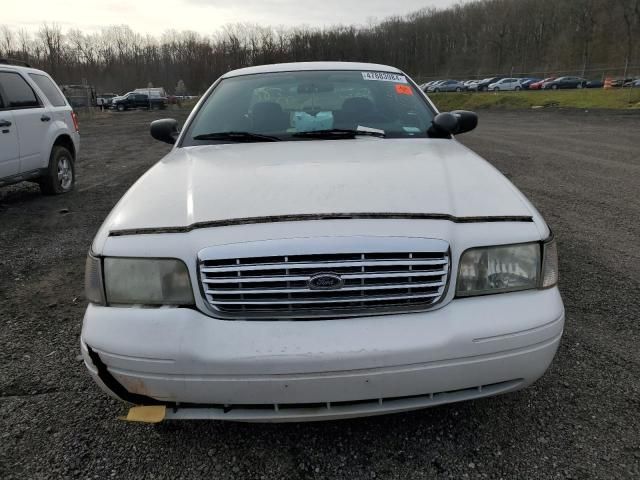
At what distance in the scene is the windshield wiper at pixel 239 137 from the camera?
115 inches

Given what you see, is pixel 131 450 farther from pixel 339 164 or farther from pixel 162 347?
pixel 339 164

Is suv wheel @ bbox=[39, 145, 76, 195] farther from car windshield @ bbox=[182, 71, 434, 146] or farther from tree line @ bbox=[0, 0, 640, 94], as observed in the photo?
tree line @ bbox=[0, 0, 640, 94]

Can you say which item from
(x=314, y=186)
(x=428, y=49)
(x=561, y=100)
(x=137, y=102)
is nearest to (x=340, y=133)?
(x=314, y=186)

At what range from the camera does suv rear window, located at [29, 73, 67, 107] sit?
692 cm

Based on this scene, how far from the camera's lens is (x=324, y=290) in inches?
65.6

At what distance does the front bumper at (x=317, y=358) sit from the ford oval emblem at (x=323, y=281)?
12cm

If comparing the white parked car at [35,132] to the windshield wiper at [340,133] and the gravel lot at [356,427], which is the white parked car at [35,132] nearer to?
the gravel lot at [356,427]

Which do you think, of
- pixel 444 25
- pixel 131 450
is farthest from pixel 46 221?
pixel 444 25

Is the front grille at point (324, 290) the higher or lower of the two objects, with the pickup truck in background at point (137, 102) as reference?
lower

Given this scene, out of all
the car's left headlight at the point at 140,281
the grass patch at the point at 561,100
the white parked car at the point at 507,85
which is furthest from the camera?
the white parked car at the point at 507,85

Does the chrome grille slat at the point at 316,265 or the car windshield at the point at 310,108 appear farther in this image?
the car windshield at the point at 310,108

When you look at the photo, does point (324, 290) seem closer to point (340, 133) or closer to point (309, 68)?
point (340, 133)

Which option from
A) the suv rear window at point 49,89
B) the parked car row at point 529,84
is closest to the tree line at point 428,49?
the parked car row at point 529,84

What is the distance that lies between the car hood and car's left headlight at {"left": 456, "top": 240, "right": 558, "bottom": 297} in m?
0.15
